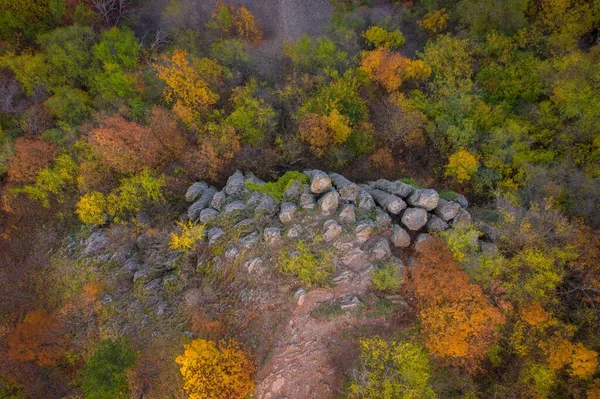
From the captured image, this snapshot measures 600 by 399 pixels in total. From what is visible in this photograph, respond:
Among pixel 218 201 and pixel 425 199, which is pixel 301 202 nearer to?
pixel 218 201

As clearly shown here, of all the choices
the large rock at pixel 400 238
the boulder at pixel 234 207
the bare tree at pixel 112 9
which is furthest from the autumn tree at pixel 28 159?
the large rock at pixel 400 238

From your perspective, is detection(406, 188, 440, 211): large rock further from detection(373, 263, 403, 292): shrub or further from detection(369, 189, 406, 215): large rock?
detection(373, 263, 403, 292): shrub

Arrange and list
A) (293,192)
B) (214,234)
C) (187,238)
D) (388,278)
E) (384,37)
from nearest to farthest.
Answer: (388,278), (187,238), (214,234), (293,192), (384,37)

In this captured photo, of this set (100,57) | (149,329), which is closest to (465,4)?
(100,57)

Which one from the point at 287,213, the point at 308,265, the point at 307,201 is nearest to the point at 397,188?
the point at 307,201

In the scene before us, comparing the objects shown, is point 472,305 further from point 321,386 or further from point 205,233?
point 205,233

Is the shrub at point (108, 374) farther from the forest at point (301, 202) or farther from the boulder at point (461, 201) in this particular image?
the boulder at point (461, 201)
